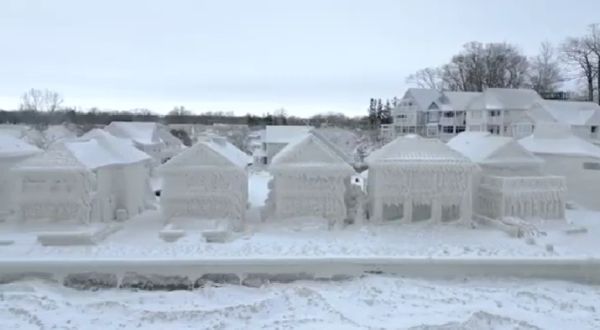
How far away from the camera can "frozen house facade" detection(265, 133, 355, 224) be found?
19.5 metres

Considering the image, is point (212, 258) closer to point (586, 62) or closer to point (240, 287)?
point (240, 287)

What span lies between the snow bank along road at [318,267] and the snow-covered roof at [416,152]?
5.35 m

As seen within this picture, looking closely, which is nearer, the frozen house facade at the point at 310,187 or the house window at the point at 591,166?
the frozen house facade at the point at 310,187

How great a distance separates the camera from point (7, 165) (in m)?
21.4

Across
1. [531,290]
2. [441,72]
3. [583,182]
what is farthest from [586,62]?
[531,290]

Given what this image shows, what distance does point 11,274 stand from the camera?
14906mm

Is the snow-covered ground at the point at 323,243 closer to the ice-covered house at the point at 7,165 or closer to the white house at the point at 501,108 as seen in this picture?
the ice-covered house at the point at 7,165

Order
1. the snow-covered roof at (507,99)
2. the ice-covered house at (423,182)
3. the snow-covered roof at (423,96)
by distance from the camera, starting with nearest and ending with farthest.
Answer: the ice-covered house at (423,182) → the snow-covered roof at (507,99) → the snow-covered roof at (423,96)

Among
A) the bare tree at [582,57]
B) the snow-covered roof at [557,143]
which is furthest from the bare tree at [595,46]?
the snow-covered roof at [557,143]

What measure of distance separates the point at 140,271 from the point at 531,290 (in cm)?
1116

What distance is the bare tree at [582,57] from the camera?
160 ft

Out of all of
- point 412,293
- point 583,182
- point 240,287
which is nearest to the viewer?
point 412,293

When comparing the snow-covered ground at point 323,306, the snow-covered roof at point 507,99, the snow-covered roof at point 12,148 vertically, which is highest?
the snow-covered roof at point 507,99

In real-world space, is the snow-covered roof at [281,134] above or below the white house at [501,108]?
below
